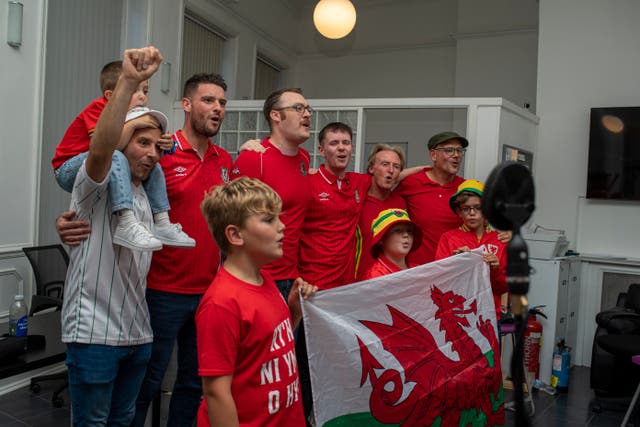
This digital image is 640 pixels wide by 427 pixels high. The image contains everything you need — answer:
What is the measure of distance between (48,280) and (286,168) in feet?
8.13

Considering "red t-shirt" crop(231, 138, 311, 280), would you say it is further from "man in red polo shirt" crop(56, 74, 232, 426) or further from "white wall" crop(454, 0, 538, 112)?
"white wall" crop(454, 0, 538, 112)

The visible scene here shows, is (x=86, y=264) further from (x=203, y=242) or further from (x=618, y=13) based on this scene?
(x=618, y=13)

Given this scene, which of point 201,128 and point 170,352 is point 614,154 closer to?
point 201,128

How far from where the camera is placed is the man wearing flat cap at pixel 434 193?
2.91 metres

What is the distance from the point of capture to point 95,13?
5055 mm

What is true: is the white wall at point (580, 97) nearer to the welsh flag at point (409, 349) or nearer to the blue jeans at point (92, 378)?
the welsh flag at point (409, 349)

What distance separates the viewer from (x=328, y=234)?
106 inches

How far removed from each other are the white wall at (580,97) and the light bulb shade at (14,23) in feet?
15.7

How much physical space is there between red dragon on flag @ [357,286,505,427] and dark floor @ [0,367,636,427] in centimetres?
114

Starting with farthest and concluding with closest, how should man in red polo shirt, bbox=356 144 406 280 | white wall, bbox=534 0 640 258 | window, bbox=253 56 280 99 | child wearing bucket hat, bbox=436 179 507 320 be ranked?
window, bbox=253 56 280 99, white wall, bbox=534 0 640 258, man in red polo shirt, bbox=356 144 406 280, child wearing bucket hat, bbox=436 179 507 320

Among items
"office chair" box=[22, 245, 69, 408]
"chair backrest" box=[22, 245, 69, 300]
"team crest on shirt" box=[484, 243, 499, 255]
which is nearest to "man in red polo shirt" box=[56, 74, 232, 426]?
"team crest on shirt" box=[484, 243, 499, 255]

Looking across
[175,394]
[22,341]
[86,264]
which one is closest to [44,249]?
[22,341]

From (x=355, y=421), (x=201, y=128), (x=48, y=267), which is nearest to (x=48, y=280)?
(x=48, y=267)

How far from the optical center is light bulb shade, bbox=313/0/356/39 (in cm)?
488
